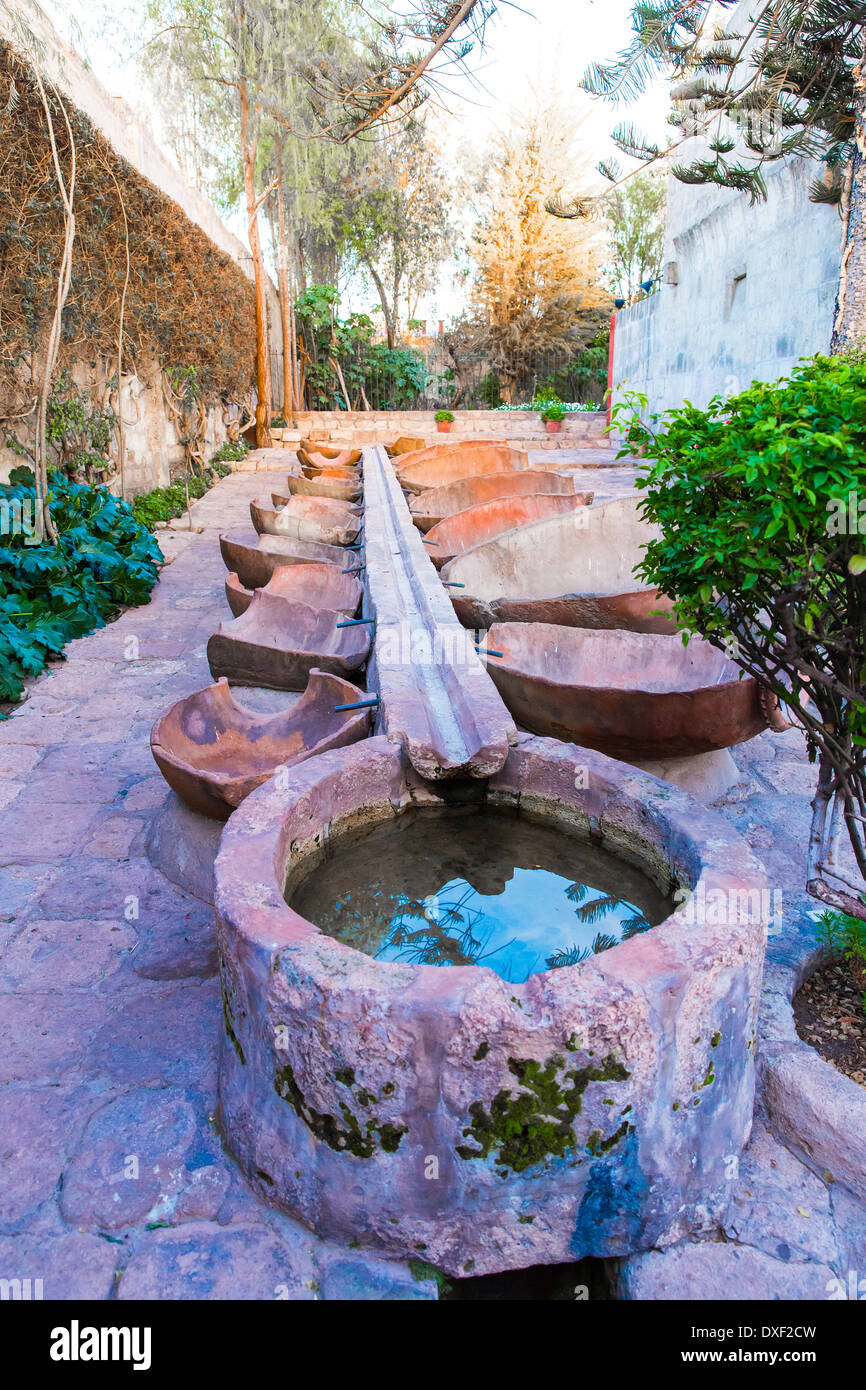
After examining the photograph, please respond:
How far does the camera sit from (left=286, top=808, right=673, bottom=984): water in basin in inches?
83.4

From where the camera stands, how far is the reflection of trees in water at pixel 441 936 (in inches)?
82.2

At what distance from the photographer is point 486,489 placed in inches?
321

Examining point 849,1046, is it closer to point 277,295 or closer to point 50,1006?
point 50,1006

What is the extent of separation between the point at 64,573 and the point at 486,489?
3794 millimetres

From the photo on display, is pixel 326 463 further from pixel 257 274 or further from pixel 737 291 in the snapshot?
pixel 737 291

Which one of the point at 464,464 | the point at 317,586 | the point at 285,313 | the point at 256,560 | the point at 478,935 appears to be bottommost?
the point at 478,935

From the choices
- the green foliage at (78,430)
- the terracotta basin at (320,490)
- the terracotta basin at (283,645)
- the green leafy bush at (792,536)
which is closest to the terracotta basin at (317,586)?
the terracotta basin at (283,645)

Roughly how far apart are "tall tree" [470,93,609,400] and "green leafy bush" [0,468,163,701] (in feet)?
56.7

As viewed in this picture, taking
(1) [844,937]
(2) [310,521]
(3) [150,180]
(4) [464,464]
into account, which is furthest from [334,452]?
(1) [844,937]

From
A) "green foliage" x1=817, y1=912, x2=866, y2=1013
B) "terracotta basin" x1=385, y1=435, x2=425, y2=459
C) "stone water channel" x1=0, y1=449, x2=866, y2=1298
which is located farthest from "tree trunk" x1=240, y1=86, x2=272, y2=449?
"green foliage" x1=817, y1=912, x2=866, y2=1013

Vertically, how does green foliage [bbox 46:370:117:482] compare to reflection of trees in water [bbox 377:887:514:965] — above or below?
above

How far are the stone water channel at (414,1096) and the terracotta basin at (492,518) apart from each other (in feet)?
13.1

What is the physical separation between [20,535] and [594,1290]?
6.27 meters

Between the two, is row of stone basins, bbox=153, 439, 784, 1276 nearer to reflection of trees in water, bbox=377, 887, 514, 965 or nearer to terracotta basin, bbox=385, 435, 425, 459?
reflection of trees in water, bbox=377, 887, 514, 965
